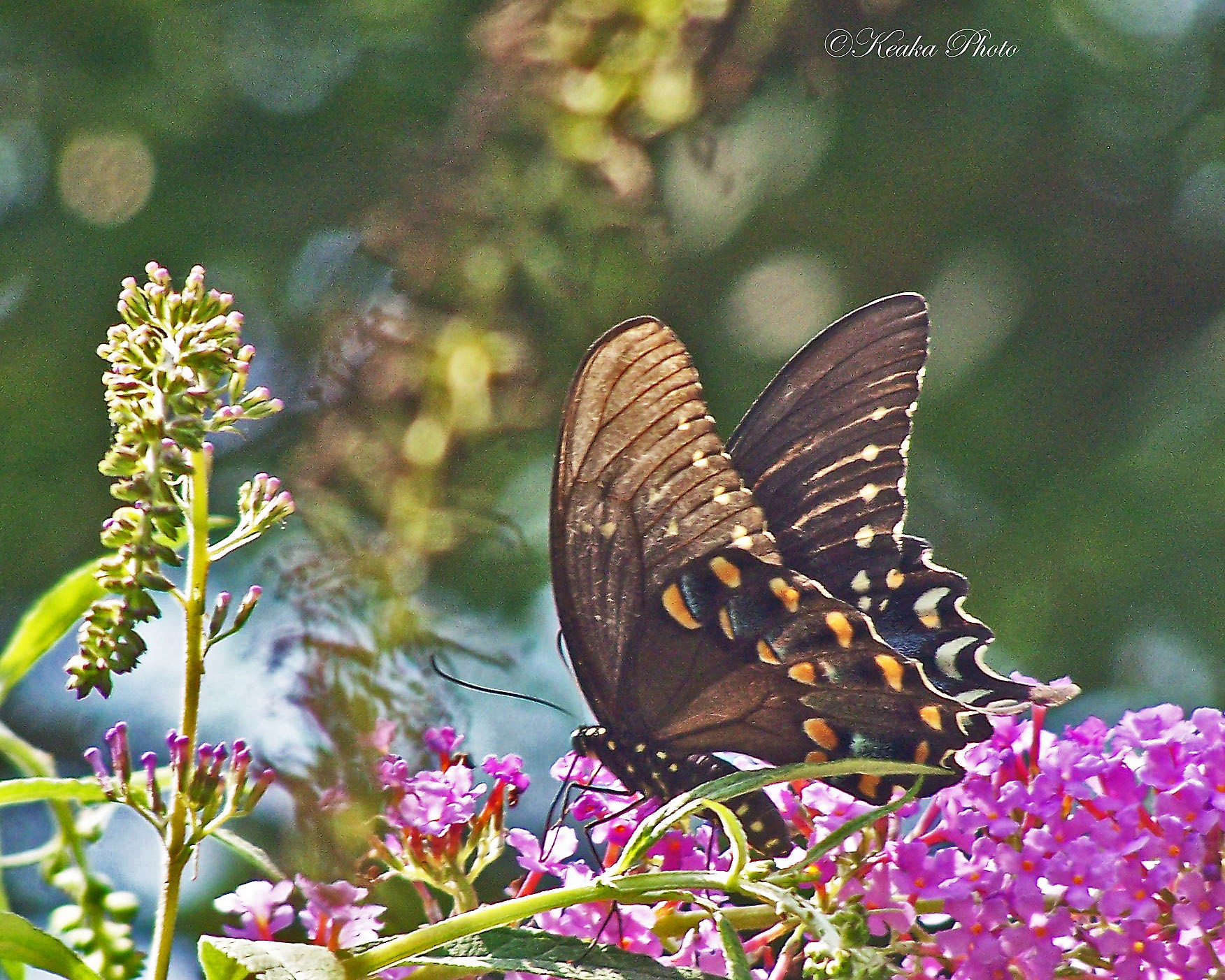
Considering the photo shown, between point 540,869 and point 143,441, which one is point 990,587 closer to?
point 540,869

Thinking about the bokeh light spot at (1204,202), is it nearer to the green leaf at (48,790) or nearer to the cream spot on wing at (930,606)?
the cream spot on wing at (930,606)

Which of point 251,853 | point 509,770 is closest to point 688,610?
point 509,770

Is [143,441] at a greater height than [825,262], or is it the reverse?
[825,262]

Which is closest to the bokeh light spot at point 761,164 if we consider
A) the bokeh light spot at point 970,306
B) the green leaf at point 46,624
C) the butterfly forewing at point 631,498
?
the bokeh light spot at point 970,306

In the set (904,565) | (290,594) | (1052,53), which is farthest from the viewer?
(1052,53)

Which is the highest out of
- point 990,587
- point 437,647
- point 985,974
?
point 990,587

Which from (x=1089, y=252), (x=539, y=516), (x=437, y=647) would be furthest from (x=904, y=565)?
(x=1089, y=252)

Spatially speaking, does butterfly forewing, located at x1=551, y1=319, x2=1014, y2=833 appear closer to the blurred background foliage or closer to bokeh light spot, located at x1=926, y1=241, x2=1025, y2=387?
the blurred background foliage
